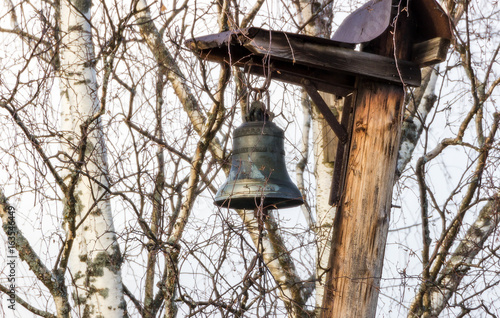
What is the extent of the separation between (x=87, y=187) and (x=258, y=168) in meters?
1.49

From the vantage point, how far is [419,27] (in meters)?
3.55

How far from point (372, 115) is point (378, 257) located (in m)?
0.75

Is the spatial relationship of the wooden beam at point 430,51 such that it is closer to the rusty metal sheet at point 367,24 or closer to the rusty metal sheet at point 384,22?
the rusty metal sheet at point 384,22

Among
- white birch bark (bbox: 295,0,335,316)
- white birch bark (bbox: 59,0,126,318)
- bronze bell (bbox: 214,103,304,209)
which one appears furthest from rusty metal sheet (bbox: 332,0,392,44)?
white birch bark (bbox: 59,0,126,318)

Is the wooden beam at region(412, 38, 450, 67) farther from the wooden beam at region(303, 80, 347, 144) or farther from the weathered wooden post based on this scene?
the wooden beam at region(303, 80, 347, 144)

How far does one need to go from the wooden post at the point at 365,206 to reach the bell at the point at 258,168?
0.31 m

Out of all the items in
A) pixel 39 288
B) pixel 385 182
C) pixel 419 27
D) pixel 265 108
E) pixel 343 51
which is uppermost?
pixel 419 27

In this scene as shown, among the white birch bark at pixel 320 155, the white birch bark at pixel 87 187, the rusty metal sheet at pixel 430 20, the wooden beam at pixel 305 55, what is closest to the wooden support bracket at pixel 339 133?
the wooden beam at pixel 305 55

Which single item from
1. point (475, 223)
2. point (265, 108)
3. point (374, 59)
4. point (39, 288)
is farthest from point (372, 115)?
point (475, 223)

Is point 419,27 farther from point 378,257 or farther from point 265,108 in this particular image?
point 378,257

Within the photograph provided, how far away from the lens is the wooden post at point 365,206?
3277 millimetres

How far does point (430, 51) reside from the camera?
11.1ft

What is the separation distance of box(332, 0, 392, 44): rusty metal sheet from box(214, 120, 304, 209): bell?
0.63 meters

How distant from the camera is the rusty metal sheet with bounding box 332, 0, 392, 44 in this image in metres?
3.33
